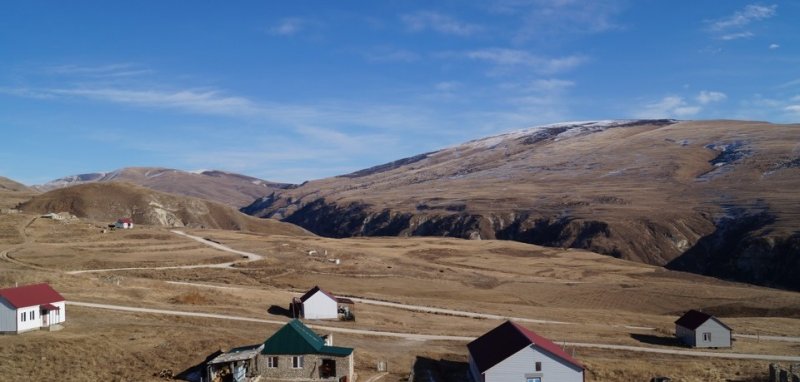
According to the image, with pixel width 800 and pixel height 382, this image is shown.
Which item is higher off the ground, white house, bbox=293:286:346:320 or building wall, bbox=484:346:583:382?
white house, bbox=293:286:346:320

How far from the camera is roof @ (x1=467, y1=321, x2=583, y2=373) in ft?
115

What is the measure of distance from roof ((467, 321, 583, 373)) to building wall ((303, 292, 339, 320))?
61.5 ft

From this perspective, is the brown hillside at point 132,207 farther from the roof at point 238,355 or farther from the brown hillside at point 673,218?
the roof at point 238,355

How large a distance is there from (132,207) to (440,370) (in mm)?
139591

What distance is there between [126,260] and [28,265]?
14228 millimetres

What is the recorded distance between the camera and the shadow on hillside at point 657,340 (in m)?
52.3

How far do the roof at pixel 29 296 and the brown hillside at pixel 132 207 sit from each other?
4601 inches

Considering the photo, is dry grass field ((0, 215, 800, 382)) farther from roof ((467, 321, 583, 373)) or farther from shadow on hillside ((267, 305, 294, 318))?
roof ((467, 321, 583, 373))

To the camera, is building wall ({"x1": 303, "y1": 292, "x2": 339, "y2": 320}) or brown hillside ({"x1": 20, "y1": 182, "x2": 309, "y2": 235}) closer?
building wall ({"x1": 303, "y1": 292, "x2": 339, "y2": 320})

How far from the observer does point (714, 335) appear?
51562 mm

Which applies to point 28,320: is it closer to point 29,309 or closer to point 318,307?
point 29,309

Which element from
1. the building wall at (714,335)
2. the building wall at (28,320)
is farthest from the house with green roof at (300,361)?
the building wall at (714,335)

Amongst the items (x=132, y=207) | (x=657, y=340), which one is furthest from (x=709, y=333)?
(x=132, y=207)

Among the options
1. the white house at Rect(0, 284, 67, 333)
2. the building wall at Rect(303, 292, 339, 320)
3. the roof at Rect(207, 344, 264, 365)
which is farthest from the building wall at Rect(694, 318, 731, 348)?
the white house at Rect(0, 284, 67, 333)
